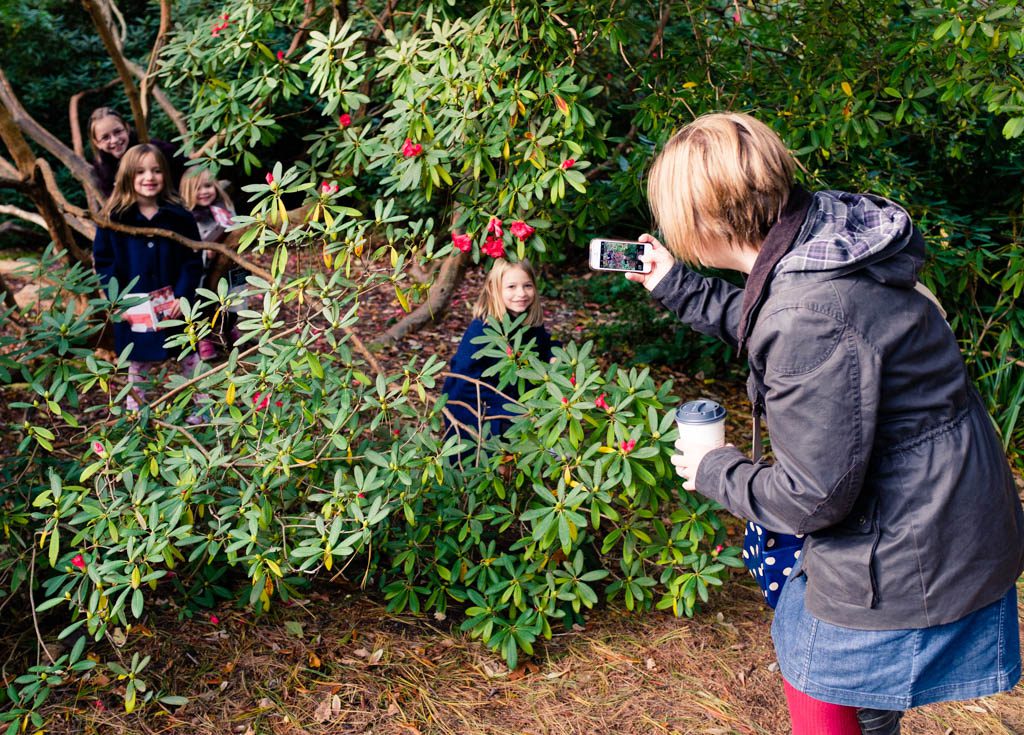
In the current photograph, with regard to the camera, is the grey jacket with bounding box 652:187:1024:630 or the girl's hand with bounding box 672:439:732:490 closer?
the grey jacket with bounding box 652:187:1024:630

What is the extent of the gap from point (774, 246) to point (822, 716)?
89 centimetres

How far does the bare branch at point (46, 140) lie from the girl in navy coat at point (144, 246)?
1.43 ft

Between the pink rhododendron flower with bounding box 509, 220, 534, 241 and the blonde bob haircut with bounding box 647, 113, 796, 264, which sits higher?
the blonde bob haircut with bounding box 647, 113, 796, 264

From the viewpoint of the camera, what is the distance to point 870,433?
1.40 metres

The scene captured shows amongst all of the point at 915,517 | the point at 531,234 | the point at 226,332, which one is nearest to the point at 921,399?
the point at 915,517

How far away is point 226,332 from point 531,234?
2.47 m

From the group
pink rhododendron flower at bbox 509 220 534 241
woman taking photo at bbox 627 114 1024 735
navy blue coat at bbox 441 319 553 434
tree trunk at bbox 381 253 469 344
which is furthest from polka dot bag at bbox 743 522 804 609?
tree trunk at bbox 381 253 469 344

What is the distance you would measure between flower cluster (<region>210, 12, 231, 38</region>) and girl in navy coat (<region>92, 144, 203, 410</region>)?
3.06ft

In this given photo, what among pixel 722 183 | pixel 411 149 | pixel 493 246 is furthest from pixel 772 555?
pixel 411 149

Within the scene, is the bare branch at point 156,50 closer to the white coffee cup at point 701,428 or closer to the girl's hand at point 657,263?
the girl's hand at point 657,263

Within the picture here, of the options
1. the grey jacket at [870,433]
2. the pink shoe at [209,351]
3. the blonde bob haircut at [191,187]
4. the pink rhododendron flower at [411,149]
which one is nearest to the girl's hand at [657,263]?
the grey jacket at [870,433]

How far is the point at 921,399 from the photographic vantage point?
1.45 meters

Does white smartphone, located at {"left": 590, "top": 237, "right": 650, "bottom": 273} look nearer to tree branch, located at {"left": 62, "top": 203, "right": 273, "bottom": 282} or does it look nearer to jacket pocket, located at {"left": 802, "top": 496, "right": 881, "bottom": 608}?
jacket pocket, located at {"left": 802, "top": 496, "right": 881, "bottom": 608}

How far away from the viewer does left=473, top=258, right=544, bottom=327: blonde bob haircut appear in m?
3.45
